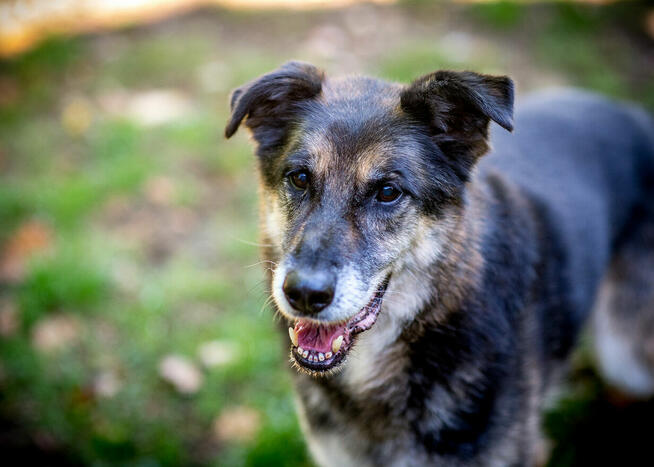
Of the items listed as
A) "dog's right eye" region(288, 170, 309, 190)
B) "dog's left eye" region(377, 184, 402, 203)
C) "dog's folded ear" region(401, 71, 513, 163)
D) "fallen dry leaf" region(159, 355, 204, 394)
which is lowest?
"fallen dry leaf" region(159, 355, 204, 394)

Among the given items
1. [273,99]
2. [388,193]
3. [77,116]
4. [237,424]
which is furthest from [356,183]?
[77,116]

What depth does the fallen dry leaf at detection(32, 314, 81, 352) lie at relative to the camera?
4.28 meters

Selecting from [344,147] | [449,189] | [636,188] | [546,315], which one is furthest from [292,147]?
[636,188]

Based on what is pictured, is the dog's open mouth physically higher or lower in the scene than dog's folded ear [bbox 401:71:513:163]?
lower

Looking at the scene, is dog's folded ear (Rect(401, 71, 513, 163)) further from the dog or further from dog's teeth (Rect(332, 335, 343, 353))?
dog's teeth (Rect(332, 335, 343, 353))

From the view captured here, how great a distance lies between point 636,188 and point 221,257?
3481 millimetres

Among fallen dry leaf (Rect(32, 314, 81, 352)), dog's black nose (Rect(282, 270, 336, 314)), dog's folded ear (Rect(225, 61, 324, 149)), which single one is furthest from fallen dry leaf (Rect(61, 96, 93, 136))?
dog's black nose (Rect(282, 270, 336, 314))

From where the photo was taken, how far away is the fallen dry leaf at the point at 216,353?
419cm

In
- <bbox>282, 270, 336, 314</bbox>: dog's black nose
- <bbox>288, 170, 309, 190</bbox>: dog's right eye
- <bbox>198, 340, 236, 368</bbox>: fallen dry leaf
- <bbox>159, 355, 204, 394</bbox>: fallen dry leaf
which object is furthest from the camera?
<bbox>198, 340, 236, 368</bbox>: fallen dry leaf

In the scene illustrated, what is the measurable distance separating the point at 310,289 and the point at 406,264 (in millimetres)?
592

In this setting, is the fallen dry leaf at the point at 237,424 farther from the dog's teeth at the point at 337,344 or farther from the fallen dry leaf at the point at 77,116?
the fallen dry leaf at the point at 77,116

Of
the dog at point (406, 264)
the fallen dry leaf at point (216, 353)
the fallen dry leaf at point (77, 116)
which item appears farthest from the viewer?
the fallen dry leaf at point (77, 116)

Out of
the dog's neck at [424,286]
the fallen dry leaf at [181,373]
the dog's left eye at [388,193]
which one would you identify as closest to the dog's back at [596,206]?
the dog's neck at [424,286]

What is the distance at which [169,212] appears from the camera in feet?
17.5
